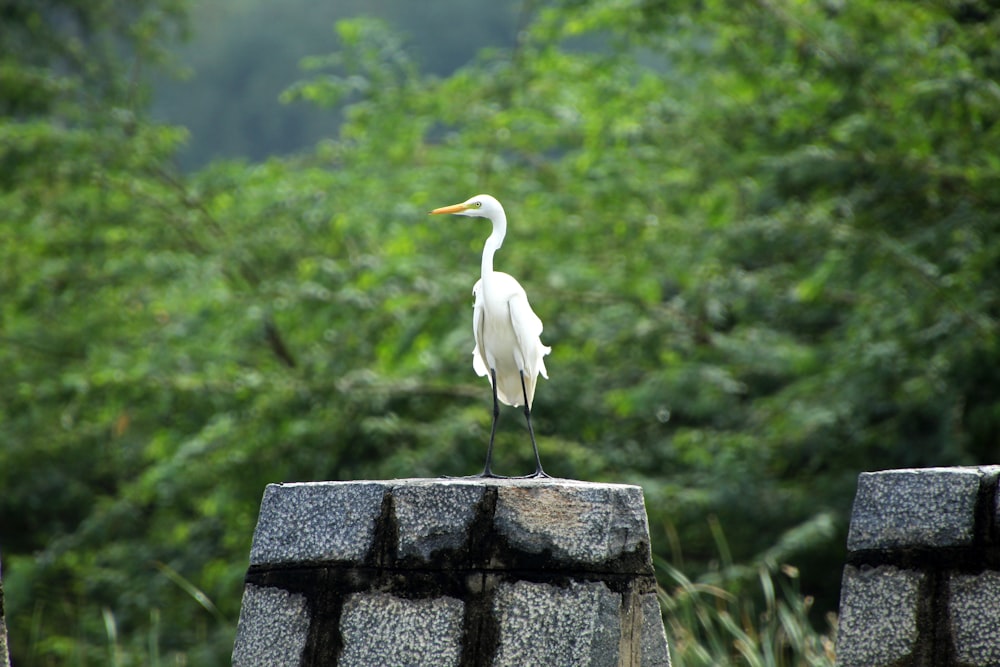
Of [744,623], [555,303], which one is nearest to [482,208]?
[744,623]

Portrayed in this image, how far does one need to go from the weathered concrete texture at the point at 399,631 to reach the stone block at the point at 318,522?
0.12m

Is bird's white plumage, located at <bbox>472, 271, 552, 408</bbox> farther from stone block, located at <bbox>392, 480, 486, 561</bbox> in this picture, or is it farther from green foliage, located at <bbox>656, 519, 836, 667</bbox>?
stone block, located at <bbox>392, 480, 486, 561</bbox>

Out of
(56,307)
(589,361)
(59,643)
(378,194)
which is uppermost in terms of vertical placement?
(378,194)

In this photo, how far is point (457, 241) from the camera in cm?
944

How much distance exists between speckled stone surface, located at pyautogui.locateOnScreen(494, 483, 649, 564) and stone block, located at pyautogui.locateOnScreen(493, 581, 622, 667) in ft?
0.27

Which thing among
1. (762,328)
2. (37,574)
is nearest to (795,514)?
(762,328)

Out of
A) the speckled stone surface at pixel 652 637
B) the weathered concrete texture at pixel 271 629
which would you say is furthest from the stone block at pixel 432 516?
the speckled stone surface at pixel 652 637

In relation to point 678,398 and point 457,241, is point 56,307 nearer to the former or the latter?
point 457,241

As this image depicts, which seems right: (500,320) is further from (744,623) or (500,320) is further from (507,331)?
(744,623)

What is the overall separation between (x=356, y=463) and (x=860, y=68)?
3.97 metres

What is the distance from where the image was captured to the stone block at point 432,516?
286 cm

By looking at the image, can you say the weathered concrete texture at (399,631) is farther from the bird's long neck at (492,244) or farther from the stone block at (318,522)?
the bird's long neck at (492,244)

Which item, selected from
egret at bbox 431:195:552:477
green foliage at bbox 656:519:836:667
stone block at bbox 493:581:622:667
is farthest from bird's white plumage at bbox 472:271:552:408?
stone block at bbox 493:581:622:667

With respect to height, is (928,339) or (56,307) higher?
(56,307)
